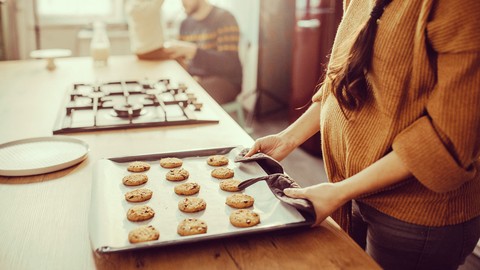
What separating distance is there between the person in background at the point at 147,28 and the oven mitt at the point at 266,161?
5.66 feet

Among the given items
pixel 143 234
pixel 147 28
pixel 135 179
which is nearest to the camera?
pixel 143 234

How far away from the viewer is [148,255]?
768mm

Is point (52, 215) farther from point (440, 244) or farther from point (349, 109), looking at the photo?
point (440, 244)

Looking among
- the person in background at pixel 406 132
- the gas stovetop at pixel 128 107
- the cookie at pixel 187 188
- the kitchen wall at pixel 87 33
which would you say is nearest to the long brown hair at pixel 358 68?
the person in background at pixel 406 132

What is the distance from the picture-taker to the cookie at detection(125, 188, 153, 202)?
93 centimetres

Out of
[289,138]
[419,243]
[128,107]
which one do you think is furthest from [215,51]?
[419,243]

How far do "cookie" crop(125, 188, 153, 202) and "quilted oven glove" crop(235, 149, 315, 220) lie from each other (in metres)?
0.19

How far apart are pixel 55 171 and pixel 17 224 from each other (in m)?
0.27

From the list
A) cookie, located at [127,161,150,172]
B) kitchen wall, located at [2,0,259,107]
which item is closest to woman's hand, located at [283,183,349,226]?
cookie, located at [127,161,150,172]

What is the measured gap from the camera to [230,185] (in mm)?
979

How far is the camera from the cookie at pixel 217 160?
1116 mm

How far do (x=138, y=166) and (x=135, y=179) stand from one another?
0.08 metres

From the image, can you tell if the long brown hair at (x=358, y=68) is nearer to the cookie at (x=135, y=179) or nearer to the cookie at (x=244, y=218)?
the cookie at (x=244, y=218)

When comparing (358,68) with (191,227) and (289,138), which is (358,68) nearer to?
(289,138)
